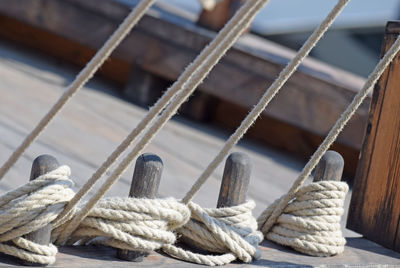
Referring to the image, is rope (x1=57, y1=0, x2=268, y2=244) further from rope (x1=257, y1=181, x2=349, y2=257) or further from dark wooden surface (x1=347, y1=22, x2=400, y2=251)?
dark wooden surface (x1=347, y1=22, x2=400, y2=251)

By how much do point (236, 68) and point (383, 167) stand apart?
60.5 inches

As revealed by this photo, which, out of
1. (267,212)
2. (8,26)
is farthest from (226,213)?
(8,26)

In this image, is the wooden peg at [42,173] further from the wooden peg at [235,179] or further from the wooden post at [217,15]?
the wooden post at [217,15]

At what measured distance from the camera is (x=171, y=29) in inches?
121

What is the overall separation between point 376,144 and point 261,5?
53cm

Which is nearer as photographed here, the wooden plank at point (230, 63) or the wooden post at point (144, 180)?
the wooden post at point (144, 180)

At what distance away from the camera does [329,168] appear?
1.33 meters

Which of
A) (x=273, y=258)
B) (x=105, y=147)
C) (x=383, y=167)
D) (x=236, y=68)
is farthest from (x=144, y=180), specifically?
(x=236, y=68)

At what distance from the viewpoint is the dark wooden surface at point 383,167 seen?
142cm

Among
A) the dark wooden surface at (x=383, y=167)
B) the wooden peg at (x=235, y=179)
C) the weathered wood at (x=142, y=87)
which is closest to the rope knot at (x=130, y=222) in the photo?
the wooden peg at (x=235, y=179)

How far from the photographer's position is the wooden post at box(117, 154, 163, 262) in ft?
3.64

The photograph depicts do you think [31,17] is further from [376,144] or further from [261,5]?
[261,5]

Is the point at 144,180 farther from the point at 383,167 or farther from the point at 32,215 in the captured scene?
the point at 383,167

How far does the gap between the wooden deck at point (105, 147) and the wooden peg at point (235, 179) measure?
113 mm
